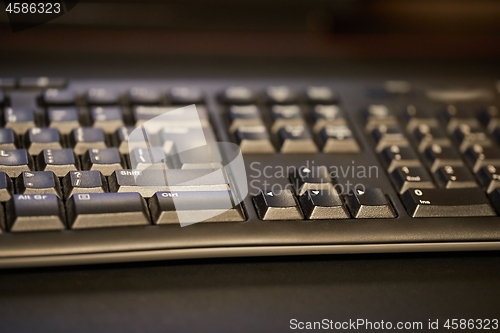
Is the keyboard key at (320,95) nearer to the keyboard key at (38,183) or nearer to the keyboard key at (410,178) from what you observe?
the keyboard key at (410,178)

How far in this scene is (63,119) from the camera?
0.43 meters

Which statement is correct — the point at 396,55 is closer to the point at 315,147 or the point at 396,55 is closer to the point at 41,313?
the point at 315,147

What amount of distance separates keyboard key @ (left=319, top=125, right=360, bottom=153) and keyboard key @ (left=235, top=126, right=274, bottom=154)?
41 mm

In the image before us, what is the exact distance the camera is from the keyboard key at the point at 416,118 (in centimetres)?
48

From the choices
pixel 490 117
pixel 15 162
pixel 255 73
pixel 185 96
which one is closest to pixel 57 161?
pixel 15 162

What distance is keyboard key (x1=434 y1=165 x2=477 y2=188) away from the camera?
414 millimetres

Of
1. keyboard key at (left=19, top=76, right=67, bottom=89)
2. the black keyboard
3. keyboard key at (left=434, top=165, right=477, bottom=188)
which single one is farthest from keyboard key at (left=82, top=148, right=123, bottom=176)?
keyboard key at (left=434, top=165, right=477, bottom=188)

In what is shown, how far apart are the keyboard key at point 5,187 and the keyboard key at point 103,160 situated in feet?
0.16

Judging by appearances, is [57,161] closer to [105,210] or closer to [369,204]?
[105,210]

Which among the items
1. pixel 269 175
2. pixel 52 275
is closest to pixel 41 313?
pixel 52 275

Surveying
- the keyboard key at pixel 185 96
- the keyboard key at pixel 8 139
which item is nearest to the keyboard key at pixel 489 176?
the keyboard key at pixel 185 96

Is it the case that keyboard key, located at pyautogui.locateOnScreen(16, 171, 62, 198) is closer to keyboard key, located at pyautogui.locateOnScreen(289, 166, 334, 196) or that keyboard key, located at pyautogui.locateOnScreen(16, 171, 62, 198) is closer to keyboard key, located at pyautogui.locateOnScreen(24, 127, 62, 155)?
keyboard key, located at pyautogui.locateOnScreen(24, 127, 62, 155)

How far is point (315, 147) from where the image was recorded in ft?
1.46

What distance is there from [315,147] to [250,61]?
0.16 m
